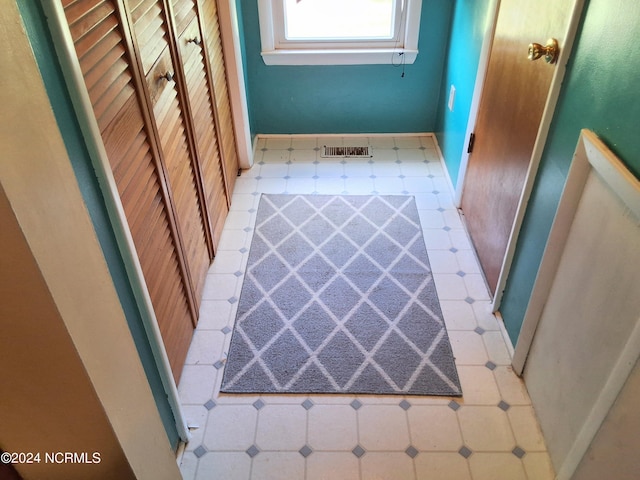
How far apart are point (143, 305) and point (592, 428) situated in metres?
1.30

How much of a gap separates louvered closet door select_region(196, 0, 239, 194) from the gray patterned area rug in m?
0.33

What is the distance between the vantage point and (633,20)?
1.21 metres

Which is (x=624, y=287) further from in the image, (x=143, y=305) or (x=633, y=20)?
(x=143, y=305)

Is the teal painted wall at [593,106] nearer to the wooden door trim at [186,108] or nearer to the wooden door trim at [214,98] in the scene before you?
the wooden door trim at [186,108]

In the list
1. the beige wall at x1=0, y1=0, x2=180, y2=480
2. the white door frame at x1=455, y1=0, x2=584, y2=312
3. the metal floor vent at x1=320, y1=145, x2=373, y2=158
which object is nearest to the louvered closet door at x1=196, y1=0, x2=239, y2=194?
the metal floor vent at x1=320, y1=145, x2=373, y2=158

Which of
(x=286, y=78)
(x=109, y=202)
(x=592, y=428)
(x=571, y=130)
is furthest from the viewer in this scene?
(x=286, y=78)

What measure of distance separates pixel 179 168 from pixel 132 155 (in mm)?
481

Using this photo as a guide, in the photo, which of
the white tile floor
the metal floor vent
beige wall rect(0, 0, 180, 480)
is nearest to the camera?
beige wall rect(0, 0, 180, 480)

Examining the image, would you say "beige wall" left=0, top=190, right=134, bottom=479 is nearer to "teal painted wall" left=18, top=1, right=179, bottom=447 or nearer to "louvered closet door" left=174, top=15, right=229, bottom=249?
"teal painted wall" left=18, top=1, right=179, bottom=447

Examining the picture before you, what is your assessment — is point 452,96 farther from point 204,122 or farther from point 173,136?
point 173,136

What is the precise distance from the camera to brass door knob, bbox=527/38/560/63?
158cm

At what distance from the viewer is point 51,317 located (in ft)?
2.59

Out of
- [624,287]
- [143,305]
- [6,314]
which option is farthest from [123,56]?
[624,287]

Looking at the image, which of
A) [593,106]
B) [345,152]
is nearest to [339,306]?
[593,106]
